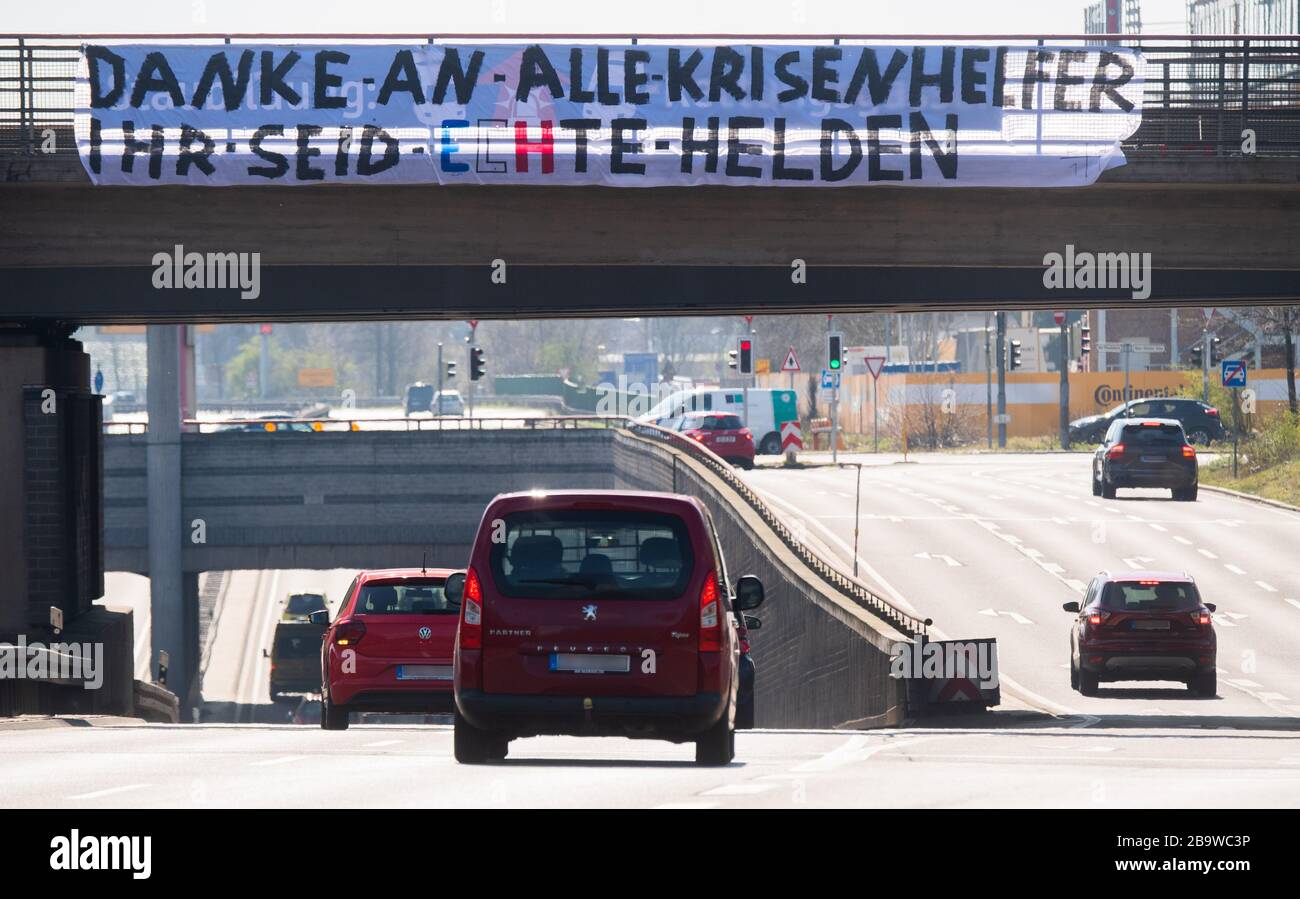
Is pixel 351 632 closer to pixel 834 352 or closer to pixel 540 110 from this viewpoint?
pixel 540 110

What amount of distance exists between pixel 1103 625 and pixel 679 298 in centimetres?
682

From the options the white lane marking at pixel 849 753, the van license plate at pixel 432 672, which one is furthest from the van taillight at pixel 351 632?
the white lane marking at pixel 849 753

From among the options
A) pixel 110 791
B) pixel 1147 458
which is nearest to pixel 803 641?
pixel 1147 458

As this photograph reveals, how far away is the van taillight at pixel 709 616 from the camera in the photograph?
464 inches

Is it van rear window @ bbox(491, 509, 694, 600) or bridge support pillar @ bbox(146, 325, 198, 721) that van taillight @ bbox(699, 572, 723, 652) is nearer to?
van rear window @ bbox(491, 509, 694, 600)

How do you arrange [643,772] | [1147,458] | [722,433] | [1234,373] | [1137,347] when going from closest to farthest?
[643,772]
[1147,458]
[1234,373]
[722,433]
[1137,347]

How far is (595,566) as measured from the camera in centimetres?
1185

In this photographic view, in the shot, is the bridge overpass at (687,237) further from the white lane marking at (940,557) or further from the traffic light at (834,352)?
the traffic light at (834,352)

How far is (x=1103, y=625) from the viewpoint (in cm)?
2462

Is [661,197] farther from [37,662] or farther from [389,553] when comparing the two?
[389,553]

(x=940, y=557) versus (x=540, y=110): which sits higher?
(x=540, y=110)

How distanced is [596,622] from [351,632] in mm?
5924

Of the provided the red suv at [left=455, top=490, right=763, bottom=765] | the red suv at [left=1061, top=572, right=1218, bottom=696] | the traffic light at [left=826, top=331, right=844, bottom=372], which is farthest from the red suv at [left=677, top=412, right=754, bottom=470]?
the red suv at [left=455, top=490, right=763, bottom=765]
